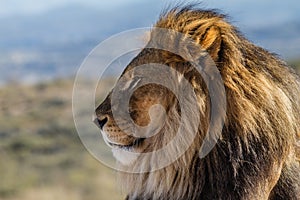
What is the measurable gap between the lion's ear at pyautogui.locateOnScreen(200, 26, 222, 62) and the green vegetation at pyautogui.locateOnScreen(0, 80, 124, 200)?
258 inches

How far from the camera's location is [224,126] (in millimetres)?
3707

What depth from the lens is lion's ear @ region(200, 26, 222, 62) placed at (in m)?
3.76

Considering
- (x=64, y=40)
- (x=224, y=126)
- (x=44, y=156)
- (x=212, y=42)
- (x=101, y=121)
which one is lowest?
(x=64, y=40)

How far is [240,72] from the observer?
A: 3.77 metres

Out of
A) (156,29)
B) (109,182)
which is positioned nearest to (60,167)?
(109,182)

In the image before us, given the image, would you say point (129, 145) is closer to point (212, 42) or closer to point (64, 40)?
point (212, 42)

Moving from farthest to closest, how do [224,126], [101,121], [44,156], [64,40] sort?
[64,40] → [44,156] → [101,121] → [224,126]

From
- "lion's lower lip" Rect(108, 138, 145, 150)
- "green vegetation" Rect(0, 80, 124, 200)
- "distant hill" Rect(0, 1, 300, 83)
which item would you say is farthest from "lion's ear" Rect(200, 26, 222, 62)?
"distant hill" Rect(0, 1, 300, 83)

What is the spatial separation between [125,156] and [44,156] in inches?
754

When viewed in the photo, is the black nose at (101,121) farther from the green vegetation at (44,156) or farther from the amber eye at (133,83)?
A: the green vegetation at (44,156)

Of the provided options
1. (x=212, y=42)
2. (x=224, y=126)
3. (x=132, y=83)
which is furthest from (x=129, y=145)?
(x=212, y=42)

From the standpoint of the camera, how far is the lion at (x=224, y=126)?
3.67 metres

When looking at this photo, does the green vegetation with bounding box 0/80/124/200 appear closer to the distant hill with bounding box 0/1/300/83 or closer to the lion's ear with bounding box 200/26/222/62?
the distant hill with bounding box 0/1/300/83

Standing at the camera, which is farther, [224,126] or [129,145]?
[129,145]
